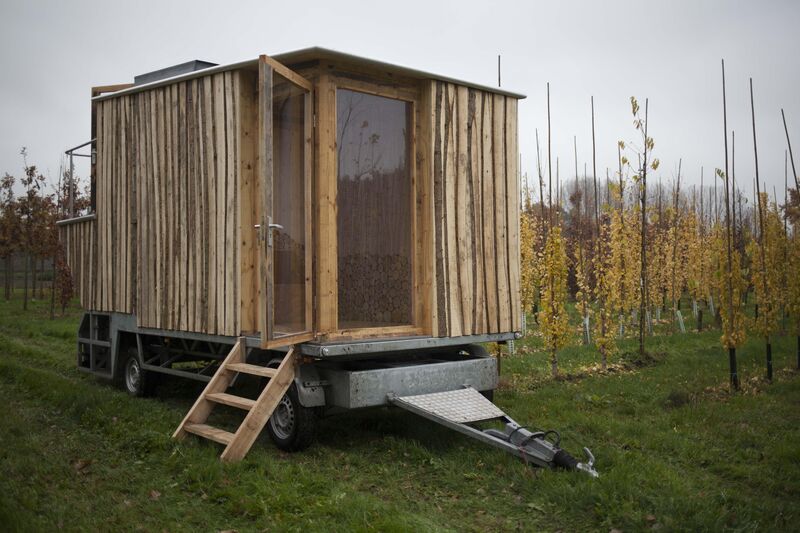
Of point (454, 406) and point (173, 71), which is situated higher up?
point (173, 71)

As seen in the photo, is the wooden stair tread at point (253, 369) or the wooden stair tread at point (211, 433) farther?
the wooden stair tread at point (253, 369)

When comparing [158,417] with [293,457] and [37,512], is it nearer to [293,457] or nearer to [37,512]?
[293,457]

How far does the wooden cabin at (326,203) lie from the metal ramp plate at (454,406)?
0.68 metres

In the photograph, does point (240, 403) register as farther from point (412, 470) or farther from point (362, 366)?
point (412, 470)

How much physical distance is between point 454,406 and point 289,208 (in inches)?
94.0

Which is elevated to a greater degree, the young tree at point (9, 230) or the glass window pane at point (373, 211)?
the young tree at point (9, 230)

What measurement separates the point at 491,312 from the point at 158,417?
3.66 m

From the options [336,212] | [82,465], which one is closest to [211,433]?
[82,465]

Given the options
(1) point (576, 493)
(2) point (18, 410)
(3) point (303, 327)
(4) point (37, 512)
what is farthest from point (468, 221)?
(2) point (18, 410)

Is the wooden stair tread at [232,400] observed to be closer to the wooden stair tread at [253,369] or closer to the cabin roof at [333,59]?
the wooden stair tread at [253,369]

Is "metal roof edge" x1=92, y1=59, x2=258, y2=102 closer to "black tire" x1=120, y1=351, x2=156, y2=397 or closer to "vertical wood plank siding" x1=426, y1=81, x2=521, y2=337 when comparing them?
"vertical wood plank siding" x1=426, y1=81, x2=521, y2=337

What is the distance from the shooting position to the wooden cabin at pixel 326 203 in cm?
601

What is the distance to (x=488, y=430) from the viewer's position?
18.1 ft

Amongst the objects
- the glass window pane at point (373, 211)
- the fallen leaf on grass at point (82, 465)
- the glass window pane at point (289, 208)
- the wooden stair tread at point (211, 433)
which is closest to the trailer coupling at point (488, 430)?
the glass window pane at point (373, 211)
